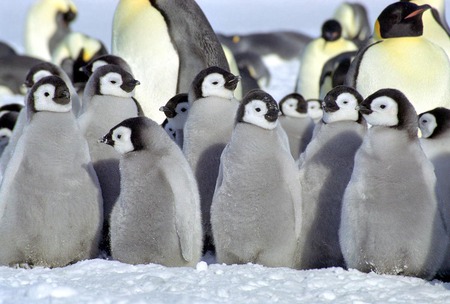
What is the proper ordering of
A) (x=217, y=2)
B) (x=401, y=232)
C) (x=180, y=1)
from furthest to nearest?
(x=217, y=2) < (x=180, y=1) < (x=401, y=232)

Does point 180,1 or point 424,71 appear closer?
point 424,71

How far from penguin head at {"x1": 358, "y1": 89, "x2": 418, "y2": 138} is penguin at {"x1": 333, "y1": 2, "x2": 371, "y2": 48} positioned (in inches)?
610

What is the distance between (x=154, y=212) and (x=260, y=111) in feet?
2.27

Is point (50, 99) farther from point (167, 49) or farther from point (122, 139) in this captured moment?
point (167, 49)

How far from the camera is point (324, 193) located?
4.52 meters

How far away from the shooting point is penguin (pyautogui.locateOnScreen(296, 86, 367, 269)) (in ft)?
14.7

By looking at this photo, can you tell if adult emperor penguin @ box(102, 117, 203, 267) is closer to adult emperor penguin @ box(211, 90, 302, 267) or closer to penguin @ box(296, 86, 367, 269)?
adult emperor penguin @ box(211, 90, 302, 267)

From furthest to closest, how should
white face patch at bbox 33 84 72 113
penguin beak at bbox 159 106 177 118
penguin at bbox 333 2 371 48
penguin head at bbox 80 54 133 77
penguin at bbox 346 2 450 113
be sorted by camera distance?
penguin at bbox 333 2 371 48 → penguin at bbox 346 2 450 113 → penguin head at bbox 80 54 133 77 → penguin beak at bbox 159 106 177 118 → white face patch at bbox 33 84 72 113

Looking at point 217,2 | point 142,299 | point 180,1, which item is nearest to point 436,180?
point 142,299

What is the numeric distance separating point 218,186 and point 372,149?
0.79 meters

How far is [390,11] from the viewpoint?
264 inches

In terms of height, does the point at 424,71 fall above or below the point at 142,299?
above

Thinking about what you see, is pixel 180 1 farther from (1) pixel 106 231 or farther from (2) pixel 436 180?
(2) pixel 436 180

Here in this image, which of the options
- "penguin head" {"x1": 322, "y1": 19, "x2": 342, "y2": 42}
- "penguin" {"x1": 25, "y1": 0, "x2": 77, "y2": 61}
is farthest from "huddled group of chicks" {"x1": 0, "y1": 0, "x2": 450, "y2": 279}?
"penguin" {"x1": 25, "y1": 0, "x2": 77, "y2": 61}
